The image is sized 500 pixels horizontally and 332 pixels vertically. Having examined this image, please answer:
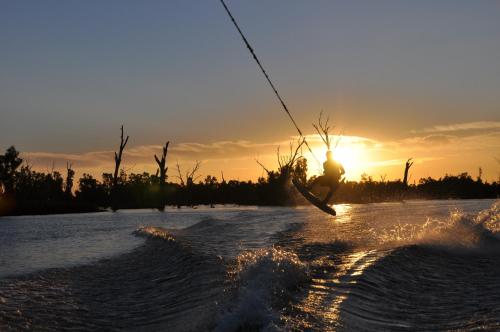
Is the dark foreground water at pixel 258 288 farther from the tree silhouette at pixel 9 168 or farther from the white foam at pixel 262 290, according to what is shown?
the tree silhouette at pixel 9 168

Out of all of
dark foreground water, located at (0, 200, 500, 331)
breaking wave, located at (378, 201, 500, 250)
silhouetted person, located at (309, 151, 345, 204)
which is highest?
silhouetted person, located at (309, 151, 345, 204)

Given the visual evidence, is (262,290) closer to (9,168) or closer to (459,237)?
(459,237)

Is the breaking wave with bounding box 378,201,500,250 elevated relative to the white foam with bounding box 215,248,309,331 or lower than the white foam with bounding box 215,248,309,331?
elevated

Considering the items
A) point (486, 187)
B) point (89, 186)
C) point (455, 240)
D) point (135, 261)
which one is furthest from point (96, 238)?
point (486, 187)

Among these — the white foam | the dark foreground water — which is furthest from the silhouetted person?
the white foam

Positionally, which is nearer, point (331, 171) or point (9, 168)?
point (331, 171)

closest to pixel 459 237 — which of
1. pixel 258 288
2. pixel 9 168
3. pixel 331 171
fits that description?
pixel 331 171

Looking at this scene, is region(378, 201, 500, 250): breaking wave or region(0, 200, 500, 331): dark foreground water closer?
region(0, 200, 500, 331): dark foreground water

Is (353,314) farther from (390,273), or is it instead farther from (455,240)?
(455,240)

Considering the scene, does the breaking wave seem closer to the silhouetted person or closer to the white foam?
the silhouetted person

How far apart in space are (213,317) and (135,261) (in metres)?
7.86

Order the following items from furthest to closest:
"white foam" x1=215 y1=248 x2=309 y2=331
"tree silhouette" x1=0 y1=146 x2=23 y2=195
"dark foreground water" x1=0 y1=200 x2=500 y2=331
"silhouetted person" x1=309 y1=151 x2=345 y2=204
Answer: "tree silhouette" x1=0 y1=146 x2=23 y2=195, "silhouetted person" x1=309 y1=151 x2=345 y2=204, "dark foreground water" x1=0 y1=200 x2=500 y2=331, "white foam" x1=215 y1=248 x2=309 y2=331

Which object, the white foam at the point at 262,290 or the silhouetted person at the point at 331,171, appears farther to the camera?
the silhouetted person at the point at 331,171

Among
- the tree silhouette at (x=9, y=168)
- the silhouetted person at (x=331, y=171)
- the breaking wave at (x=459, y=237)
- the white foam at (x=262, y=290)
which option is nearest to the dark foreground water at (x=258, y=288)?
the white foam at (x=262, y=290)
